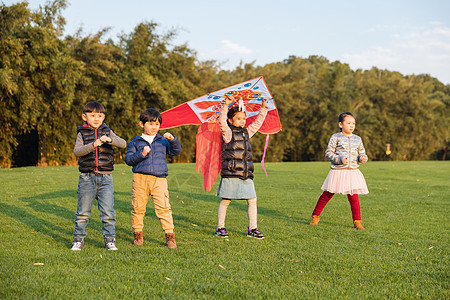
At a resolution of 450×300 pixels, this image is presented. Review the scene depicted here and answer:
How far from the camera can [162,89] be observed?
22969 millimetres

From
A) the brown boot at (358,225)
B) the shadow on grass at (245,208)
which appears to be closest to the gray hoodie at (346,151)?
the brown boot at (358,225)

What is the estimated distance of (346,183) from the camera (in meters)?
5.53

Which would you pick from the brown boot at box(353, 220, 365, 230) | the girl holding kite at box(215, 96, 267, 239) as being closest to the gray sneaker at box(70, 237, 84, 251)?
the girl holding kite at box(215, 96, 267, 239)

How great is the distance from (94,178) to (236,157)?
167 centimetres

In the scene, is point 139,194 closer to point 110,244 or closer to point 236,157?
point 110,244

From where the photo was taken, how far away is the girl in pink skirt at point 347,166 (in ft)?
18.1

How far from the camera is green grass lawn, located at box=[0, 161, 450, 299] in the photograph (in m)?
2.96

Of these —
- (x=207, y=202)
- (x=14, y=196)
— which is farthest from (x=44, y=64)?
(x=207, y=202)

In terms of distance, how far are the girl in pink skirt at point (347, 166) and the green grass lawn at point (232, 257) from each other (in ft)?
1.45

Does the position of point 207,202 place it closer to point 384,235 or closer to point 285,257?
point 384,235

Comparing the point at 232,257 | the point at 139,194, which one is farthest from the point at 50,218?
the point at 232,257

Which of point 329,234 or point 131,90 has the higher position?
point 131,90

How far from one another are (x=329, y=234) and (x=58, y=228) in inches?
136

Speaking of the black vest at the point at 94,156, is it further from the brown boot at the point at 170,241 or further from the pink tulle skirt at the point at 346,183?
the pink tulle skirt at the point at 346,183
